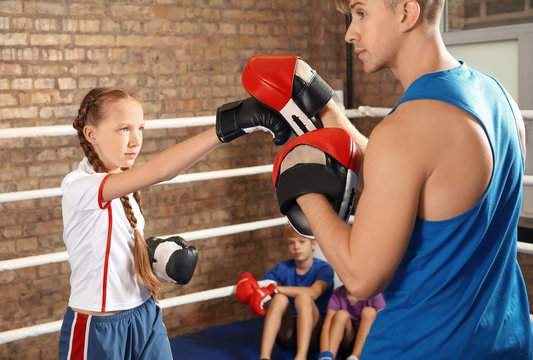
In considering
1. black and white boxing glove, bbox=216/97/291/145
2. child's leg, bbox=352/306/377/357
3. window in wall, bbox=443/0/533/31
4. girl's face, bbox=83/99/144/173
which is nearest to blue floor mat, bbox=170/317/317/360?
child's leg, bbox=352/306/377/357

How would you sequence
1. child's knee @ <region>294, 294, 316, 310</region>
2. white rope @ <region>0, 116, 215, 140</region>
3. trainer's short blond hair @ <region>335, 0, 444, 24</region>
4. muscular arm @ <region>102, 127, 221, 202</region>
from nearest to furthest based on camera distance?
trainer's short blond hair @ <region>335, 0, 444, 24</region> → muscular arm @ <region>102, 127, 221, 202</region> → white rope @ <region>0, 116, 215, 140</region> → child's knee @ <region>294, 294, 316, 310</region>

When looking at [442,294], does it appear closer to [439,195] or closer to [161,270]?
[439,195]

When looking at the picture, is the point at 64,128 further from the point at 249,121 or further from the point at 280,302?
the point at 280,302

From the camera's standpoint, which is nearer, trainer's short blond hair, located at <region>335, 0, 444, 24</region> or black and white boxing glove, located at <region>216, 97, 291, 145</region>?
trainer's short blond hair, located at <region>335, 0, 444, 24</region>

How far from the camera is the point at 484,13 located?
340 cm

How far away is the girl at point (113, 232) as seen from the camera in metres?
1.61

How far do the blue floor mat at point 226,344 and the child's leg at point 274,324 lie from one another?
13 centimetres

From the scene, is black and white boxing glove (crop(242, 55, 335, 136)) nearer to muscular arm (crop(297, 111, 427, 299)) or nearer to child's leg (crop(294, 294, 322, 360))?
muscular arm (crop(297, 111, 427, 299))

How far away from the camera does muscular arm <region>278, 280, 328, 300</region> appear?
3018 millimetres

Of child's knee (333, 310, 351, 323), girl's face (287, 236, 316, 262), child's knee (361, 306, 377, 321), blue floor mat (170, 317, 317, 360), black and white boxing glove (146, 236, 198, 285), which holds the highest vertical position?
black and white boxing glove (146, 236, 198, 285)

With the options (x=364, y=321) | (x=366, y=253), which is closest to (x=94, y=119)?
→ (x=366, y=253)

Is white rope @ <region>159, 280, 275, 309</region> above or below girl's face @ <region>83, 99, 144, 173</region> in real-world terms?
below

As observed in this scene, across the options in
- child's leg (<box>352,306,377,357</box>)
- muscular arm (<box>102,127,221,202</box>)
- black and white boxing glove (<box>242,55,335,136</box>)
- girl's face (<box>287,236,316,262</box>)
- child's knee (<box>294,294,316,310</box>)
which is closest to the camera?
black and white boxing glove (<box>242,55,335,136</box>)

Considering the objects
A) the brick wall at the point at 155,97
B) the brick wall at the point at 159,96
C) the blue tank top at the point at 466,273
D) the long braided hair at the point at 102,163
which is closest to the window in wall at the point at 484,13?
the brick wall at the point at 159,96
